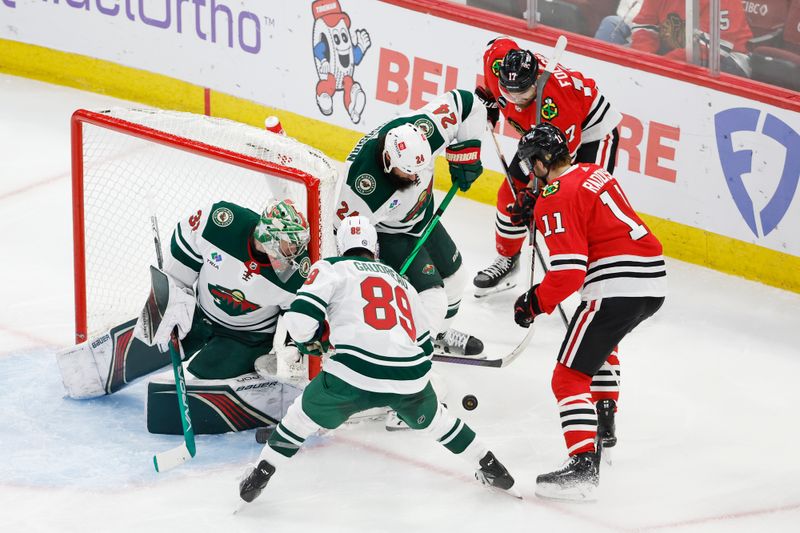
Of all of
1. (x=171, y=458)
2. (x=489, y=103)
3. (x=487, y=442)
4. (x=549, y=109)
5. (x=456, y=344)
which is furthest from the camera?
(x=489, y=103)

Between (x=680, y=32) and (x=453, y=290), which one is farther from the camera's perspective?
(x=680, y=32)

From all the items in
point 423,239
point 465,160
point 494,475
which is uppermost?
point 465,160

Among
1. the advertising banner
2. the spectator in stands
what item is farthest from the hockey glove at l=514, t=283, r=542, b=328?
the spectator in stands

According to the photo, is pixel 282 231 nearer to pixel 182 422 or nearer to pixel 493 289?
pixel 182 422

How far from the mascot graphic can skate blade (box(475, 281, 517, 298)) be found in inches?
52.8

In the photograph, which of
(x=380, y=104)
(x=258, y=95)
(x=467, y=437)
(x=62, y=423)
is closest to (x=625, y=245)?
(x=467, y=437)

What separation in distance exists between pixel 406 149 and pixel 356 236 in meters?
0.51

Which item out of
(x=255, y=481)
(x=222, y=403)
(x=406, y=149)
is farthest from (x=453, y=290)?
(x=255, y=481)

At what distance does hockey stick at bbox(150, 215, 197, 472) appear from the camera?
4254 mm

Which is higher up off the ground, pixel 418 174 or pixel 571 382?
pixel 418 174

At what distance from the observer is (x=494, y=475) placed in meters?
4.14

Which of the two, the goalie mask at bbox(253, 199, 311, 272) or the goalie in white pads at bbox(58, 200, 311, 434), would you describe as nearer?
the goalie mask at bbox(253, 199, 311, 272)

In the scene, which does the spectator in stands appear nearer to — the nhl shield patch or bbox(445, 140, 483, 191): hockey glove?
bbox(445, 140, 483, 191): hockey glove

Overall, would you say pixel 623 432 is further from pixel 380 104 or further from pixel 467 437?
pixel 380 104
